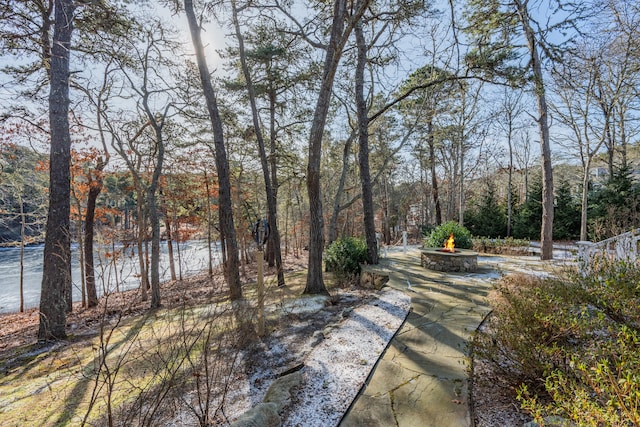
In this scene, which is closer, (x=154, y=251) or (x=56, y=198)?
(x=56, y=198)

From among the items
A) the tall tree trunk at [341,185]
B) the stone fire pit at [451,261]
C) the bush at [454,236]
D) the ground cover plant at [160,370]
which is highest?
the tall tree trunk at [341,185]

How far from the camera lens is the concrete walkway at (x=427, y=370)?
2.03 metres

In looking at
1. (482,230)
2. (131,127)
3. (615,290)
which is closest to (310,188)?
(615,290)

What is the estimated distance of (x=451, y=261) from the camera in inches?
262

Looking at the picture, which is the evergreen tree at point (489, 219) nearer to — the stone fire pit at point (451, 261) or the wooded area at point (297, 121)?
the wooded area at point (297, 121)

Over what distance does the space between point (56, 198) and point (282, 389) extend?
217 inches

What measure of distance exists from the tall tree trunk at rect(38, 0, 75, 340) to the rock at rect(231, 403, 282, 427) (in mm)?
5135

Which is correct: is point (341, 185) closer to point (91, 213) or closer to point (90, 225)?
point (91, 213)

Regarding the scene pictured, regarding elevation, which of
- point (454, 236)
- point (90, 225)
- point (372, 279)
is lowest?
point (372, 279)

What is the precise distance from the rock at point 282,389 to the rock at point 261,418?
0.30 feet

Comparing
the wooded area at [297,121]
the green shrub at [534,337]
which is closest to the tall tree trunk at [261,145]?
the wooded area at [297,121]

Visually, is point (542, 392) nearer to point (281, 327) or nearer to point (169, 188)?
point (281, 327)

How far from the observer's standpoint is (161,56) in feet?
27.6

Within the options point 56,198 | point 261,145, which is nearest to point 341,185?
point 261,145
